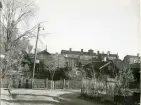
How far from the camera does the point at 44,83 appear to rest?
1944 mm

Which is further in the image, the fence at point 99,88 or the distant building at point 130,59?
the distant building at point 130,59

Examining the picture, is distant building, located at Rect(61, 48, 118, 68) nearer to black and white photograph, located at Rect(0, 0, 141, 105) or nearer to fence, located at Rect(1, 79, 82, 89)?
black and white photograph, located at Rect(0, 0, 141, 105)

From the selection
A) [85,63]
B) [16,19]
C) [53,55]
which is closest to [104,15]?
[85,63]

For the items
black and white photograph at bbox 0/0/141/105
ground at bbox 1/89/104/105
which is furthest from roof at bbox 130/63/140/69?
ground at bbox 1/89/104/105

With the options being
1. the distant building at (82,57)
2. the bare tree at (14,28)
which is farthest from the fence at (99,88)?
the bare tree at (14,28)

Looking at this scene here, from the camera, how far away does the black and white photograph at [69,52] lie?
6.11 ft

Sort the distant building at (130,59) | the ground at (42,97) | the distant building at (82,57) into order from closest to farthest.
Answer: the ground at (42,97) → the distant building at (82,57) → the distant building at (130,59)

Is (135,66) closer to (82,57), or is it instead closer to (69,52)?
(82,57)

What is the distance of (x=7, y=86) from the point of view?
182 cm

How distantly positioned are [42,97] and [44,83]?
0.39 feet

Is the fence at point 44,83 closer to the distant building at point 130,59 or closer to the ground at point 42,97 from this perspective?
the ground at point 42,97

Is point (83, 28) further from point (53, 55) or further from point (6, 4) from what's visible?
point (6, 4)

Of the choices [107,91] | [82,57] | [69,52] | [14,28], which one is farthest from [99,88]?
[14,28]

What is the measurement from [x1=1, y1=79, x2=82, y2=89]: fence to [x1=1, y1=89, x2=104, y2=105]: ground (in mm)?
41
